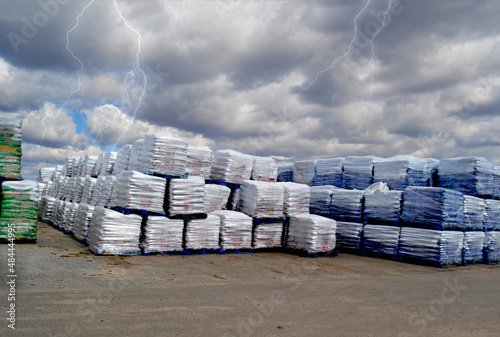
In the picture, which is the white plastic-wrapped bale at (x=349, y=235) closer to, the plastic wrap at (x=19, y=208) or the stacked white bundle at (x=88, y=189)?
the stacked white bundle at (x=88, y=189)

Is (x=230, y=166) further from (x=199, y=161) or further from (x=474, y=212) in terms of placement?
(x=474, y=212)

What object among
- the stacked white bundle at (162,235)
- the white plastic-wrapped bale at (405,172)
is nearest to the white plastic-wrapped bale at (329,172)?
the white plastic-wrapped bale at (405,172)

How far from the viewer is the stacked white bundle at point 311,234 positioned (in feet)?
35.5

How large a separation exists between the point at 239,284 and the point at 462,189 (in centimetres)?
892

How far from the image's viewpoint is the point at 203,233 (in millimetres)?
9930

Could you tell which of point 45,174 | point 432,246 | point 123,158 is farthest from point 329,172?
point 45,174

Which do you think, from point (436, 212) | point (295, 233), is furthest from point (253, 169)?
point (436, 212)

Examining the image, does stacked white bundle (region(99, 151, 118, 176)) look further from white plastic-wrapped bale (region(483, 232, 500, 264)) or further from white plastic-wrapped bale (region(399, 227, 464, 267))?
white plastic-wrapped bale (region(483, 232, 500, 264))

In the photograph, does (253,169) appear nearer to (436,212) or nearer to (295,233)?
(295,233)

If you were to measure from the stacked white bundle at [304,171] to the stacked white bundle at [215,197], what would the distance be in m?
4.68

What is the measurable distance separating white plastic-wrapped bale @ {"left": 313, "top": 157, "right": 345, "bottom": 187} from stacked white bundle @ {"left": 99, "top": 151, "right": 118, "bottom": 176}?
794 centimetres

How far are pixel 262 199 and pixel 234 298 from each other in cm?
535

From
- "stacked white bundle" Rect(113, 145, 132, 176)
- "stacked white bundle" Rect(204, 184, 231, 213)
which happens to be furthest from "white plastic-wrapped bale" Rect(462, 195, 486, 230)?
"stacked white bundle" Rect(113, 145, 132, 176)

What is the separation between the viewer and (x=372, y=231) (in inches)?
464
